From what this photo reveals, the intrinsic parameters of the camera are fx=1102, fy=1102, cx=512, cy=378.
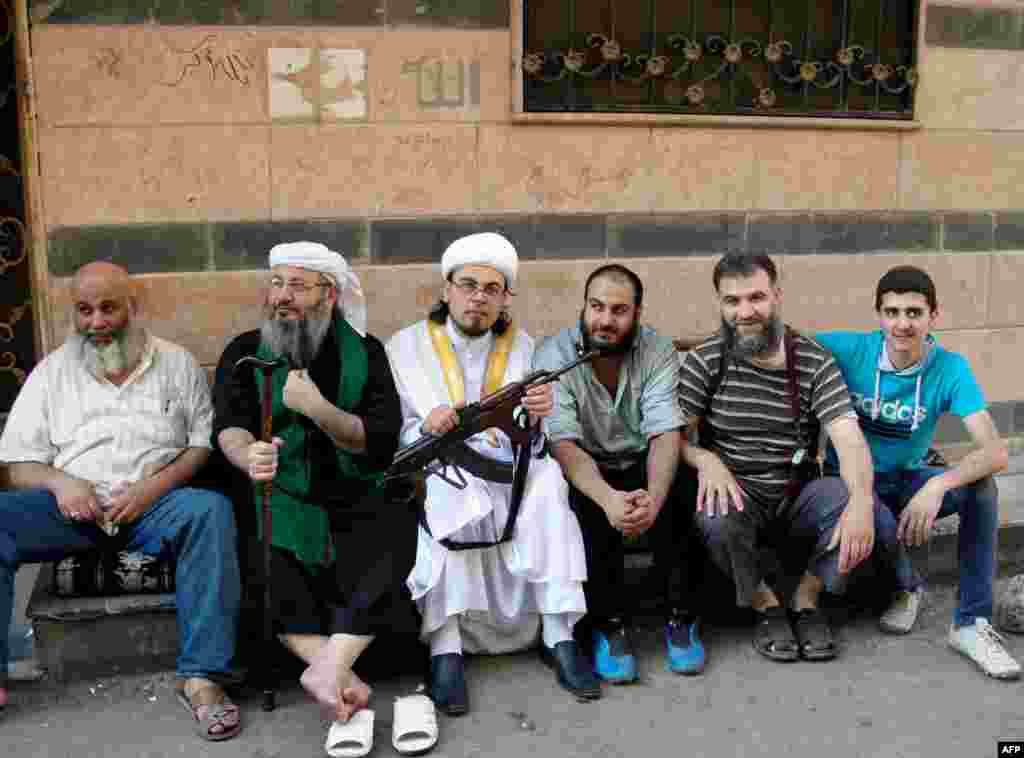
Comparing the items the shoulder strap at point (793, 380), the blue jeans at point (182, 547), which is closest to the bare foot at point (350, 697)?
the blue jeans at point (182, 547)

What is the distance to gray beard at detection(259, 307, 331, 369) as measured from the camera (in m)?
3.87

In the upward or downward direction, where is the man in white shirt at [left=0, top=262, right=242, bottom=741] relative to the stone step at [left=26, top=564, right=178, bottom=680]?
upward

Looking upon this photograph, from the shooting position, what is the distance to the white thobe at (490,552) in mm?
3713

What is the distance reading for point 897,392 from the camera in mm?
4145

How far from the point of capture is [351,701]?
11.2ft

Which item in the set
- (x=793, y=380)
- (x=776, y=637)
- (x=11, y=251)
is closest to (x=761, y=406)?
(x=793, y=380)

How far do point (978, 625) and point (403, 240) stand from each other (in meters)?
2.71

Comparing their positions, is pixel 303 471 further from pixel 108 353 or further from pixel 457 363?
pixel 108 353

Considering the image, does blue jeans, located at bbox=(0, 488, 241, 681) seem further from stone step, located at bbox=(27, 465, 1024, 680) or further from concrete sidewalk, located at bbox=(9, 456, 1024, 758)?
concrete sidewalk, located at bbox=(9, 456, 1024, 758)

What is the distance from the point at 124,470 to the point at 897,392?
2833 millimetres

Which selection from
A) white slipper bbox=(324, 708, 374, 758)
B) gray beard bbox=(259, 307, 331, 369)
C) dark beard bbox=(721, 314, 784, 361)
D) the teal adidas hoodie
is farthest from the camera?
the teal adidas hoodie

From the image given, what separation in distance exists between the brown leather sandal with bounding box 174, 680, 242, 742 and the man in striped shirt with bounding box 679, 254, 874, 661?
5.60 feet

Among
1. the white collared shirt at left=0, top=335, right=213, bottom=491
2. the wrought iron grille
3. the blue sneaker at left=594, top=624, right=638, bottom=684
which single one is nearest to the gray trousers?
the blue sneaker at left=594, top=624, right=638, bottom=684

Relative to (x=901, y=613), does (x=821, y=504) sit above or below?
above
